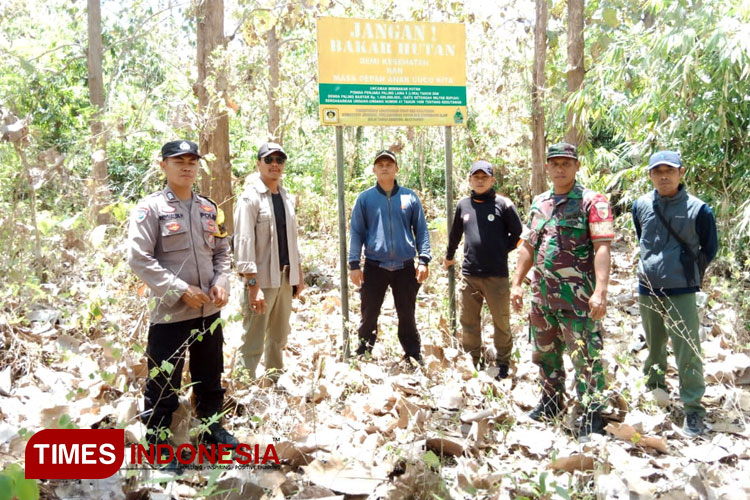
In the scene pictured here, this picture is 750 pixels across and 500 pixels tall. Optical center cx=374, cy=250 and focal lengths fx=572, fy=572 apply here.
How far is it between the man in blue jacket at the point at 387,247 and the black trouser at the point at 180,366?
1.50 m

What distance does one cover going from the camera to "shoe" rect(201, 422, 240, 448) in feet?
10.6

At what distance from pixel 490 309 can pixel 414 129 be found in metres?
6.52

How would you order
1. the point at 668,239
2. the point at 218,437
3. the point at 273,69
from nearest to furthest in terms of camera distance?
1. the point at 218,437
2. the point at 668,239
3. the point at 273,69

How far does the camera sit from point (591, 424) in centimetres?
353

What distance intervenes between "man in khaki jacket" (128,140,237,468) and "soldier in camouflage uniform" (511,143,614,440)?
6.68 feet

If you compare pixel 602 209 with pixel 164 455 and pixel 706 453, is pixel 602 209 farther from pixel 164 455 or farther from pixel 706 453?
pixel 164 455

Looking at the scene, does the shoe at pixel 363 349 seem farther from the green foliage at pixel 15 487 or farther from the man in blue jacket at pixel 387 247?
the green foliage at pixel 15 487

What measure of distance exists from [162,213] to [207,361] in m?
0.89

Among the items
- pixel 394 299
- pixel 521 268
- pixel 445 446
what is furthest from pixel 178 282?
pixel 521 268

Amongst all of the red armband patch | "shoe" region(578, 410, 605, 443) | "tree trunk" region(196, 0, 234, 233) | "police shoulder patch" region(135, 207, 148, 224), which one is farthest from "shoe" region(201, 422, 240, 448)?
"tree trunk" region(196, 0, 234, 233)

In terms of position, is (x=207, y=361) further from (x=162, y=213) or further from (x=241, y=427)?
(x=162, y=213)

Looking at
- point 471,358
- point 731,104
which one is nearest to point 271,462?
point 471,358

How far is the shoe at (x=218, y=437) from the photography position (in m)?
3.24

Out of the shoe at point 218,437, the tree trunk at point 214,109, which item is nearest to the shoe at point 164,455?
the shoe at point 218,437
